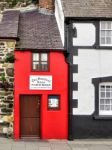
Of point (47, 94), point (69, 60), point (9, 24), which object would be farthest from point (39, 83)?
point (9, 24)

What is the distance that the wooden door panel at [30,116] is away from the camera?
2247cm

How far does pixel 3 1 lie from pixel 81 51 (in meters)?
7.16

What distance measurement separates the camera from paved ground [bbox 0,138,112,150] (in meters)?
20.1

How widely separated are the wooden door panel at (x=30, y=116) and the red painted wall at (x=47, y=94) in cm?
28

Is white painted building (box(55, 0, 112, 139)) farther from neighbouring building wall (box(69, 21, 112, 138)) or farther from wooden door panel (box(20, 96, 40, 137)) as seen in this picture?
wooden door panel (box(20, 96, 40, 137))

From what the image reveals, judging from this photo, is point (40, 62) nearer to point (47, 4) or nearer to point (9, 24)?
point (9, 24)

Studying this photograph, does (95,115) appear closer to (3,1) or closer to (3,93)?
(3,93)

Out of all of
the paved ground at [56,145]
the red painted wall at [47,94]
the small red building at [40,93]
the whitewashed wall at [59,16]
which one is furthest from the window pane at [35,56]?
the paved ground at [56,145]

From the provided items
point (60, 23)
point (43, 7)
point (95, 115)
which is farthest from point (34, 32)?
point (95, 115)

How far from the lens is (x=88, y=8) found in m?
23.1

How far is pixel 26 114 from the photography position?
73.8 ft

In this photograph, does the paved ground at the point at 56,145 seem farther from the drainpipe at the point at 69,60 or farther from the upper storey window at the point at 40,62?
the upper storey window at the point at 40,62

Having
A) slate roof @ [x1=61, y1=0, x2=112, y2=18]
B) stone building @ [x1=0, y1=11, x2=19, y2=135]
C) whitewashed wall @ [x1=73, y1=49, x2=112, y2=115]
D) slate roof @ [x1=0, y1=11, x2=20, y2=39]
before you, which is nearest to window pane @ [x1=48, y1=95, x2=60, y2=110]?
whitewashed wall @ [x1=73, y1=49, x2=112, y2=115]

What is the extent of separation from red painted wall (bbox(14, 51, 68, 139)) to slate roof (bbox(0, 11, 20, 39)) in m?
0.94
